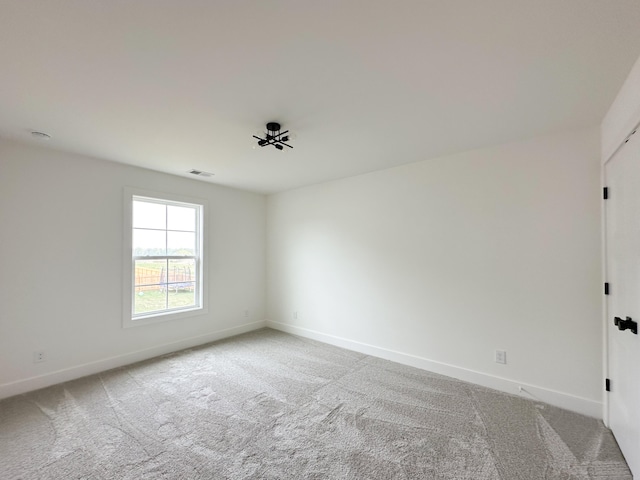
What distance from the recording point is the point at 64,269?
9.98 feet

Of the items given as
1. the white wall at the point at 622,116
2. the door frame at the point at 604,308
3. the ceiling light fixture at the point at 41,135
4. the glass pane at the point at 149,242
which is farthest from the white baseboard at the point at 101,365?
the white wall at the point at 622,116

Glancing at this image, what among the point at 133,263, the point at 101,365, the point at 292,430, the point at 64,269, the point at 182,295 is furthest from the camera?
the point at 182,295

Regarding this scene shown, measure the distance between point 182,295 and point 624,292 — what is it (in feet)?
15.7

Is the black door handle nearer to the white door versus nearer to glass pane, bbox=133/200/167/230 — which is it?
the white door

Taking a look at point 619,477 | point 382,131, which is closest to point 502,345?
point 619,477

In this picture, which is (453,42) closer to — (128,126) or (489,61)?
(489,61)

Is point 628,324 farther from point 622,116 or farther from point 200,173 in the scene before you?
point 200,173

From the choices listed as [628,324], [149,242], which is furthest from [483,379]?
[149,242]

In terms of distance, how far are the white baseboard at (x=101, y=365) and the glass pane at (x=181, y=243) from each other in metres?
1.30

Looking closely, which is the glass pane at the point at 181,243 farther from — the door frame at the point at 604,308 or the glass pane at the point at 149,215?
the door frame at the point at 604,308

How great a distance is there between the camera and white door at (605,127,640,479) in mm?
1697

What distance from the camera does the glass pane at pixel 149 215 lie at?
3.72 m

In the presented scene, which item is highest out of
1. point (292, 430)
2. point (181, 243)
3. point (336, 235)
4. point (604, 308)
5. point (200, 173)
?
point (200, 173)

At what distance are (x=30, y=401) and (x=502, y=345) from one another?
15.1ft
